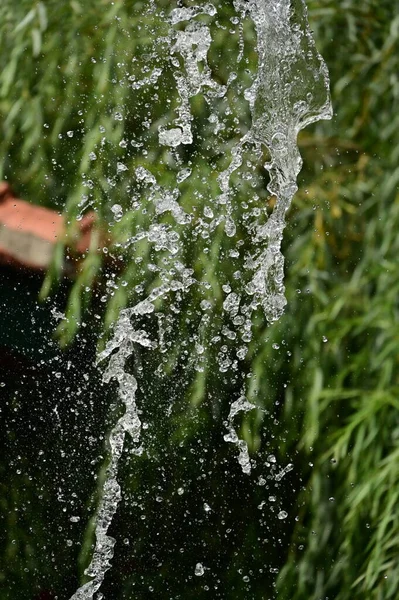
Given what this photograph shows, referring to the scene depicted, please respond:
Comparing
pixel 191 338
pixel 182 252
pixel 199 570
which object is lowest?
pixel 199 570

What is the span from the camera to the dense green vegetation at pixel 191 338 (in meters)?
1.87

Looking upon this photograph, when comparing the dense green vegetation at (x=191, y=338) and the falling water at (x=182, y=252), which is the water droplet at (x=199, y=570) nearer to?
the dense green vegetation at (x=191, y=338)

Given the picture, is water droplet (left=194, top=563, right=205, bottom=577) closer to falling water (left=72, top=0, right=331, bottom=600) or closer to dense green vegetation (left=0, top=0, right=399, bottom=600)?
dense green vegetation (left=0, top=0, right=399, bottom=600)

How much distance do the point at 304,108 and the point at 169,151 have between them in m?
0.32

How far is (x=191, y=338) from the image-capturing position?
6.20 ft

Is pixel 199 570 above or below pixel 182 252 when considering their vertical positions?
below

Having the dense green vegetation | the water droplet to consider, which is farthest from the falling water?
the water droplet

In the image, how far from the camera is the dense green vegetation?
6.14 feet

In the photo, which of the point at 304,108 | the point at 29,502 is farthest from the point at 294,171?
the point at 29,502

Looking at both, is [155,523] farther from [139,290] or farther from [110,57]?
[110,57]

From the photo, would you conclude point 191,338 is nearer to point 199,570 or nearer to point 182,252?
point 182,252

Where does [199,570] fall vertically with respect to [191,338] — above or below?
below

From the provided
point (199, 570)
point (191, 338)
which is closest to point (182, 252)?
point (191, 338)

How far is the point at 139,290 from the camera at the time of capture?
186 cm
